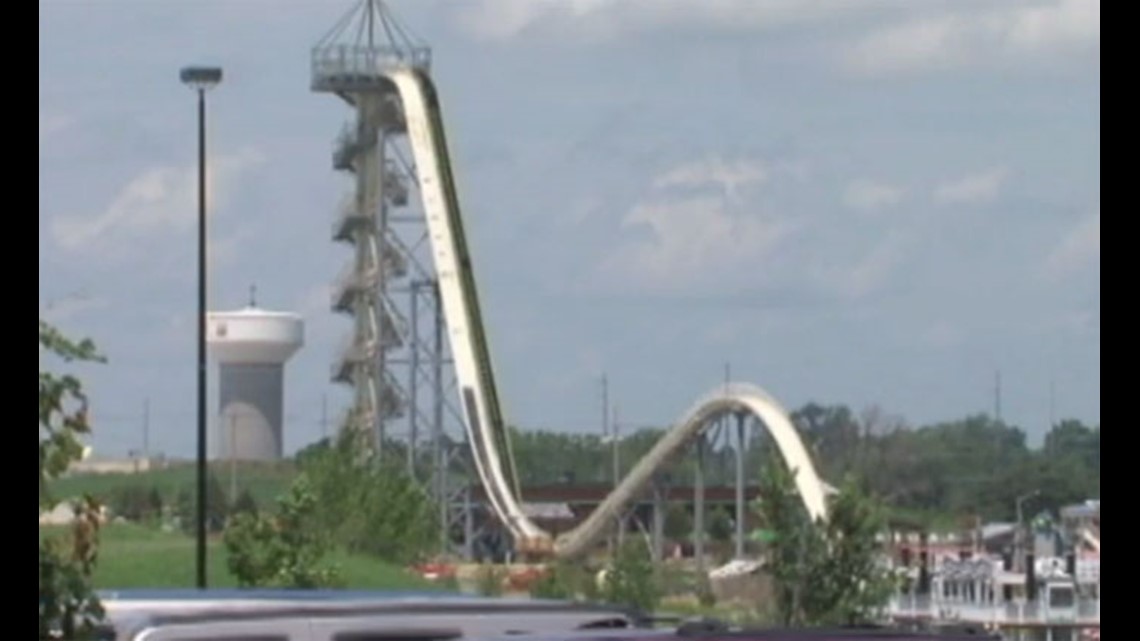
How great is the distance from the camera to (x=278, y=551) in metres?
38.9

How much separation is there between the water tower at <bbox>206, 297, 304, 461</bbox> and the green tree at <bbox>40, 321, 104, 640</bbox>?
340ft

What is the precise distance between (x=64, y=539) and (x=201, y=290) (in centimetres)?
2409

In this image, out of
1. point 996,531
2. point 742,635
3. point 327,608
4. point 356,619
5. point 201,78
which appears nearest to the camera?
point 742,635

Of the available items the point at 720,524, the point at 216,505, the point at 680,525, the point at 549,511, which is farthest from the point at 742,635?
the point at 720,524

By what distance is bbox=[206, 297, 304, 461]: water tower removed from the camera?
120m

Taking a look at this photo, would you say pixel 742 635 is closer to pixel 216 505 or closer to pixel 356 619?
pixel 356 619

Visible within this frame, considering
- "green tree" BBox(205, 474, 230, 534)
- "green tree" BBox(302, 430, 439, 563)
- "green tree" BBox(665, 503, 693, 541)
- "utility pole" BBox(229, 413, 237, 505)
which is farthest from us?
"green tree" BBox(665, 503, 693, 541)

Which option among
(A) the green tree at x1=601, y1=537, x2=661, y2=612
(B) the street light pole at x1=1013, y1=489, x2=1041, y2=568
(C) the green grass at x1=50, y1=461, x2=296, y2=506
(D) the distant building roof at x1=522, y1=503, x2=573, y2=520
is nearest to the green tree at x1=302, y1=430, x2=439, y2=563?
(A) the green tree at x1=601, y1=537, x2=661, y2=612

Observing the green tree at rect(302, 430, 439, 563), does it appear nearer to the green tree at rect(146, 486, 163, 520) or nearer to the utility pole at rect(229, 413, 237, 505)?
the utility pole at rect(229, 413, 237, 505)

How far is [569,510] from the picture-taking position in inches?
3905

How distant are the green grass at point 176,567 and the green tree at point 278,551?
0.78 metres
